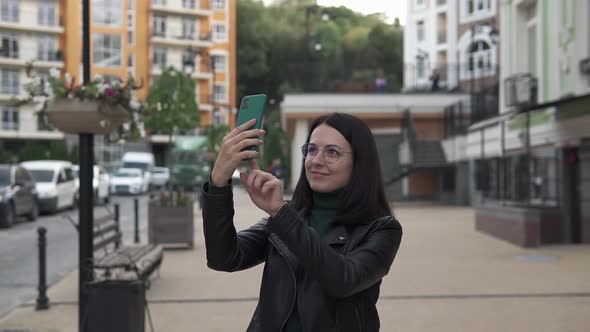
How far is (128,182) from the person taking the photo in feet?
137

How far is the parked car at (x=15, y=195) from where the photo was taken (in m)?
20.2

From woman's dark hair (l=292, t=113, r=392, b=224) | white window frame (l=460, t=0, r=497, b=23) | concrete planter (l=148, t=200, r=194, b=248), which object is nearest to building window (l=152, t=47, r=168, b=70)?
white window frame (l=460, t=0, r=497, b=23)

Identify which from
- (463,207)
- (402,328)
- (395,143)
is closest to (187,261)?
(402,328)

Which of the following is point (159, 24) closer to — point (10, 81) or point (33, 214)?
point (10, 81)

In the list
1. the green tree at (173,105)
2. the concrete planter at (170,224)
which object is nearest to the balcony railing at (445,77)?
the green tree at (173,105)

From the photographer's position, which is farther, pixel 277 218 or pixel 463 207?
pixel 463 207

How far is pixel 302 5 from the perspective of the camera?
51625 mm

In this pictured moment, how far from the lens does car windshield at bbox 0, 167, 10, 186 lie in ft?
68.8

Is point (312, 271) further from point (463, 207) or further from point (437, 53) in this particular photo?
point (437, 53)

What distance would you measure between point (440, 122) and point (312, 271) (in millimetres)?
34223

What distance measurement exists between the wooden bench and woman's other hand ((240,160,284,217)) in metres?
5.02

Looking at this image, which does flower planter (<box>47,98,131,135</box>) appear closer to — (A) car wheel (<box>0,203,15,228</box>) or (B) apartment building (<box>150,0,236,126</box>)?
(A) car wheel (<box>0,203,15,228</box>)

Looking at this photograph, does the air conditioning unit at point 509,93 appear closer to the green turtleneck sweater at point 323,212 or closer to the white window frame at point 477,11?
the green turtleneck sweater at point 323,212

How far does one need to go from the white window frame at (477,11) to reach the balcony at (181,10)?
27.3 metres
